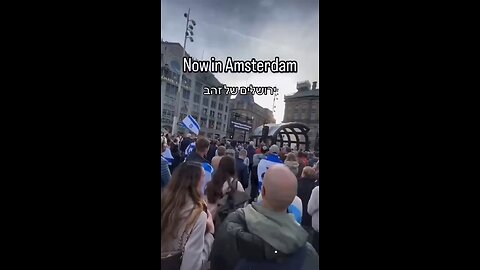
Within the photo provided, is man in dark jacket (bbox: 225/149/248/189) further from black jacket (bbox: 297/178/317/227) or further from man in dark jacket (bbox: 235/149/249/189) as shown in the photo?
black jacket (bbox: 297/178/317/227)

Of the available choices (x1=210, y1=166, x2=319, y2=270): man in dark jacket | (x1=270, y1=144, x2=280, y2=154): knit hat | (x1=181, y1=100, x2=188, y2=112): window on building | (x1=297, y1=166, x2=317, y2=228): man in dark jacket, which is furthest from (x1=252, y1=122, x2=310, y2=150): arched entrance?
(x1=181, y1=100, x2=188, y2=112): window on building

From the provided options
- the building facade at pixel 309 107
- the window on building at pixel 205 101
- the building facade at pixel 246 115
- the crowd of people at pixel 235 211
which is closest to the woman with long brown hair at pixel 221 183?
the crowd of people at pixel 235 211

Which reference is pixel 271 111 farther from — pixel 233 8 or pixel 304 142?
pixel 233 8

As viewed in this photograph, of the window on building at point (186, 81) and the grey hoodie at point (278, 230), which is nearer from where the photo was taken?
the grey hoodie at point (278, 230)

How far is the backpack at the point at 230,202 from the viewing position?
1.92 metres

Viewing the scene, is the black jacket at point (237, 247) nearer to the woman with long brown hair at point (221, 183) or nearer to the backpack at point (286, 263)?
the backpack at point (286, 263)

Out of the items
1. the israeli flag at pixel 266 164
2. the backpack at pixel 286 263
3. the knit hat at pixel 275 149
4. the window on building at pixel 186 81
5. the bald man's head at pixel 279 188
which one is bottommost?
the backpack at pixel 286 263

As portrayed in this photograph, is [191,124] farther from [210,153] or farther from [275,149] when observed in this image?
[275,149]

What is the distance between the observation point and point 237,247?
1793 millimetres

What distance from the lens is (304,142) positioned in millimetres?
1930

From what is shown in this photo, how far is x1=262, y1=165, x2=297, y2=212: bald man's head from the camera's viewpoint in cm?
180

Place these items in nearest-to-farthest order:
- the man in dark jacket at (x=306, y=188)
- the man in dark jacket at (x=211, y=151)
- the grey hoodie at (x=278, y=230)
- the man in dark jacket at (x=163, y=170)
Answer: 1. the grey hoodie at (x=278, y=230)
2. the man in dark jacket at (x=306, y=188)
3. the man in dark jacket at (x=163, y=170)
4. the man in dark jacket at (x=211, y=151)

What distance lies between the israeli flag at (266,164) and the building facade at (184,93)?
1.44 feet
